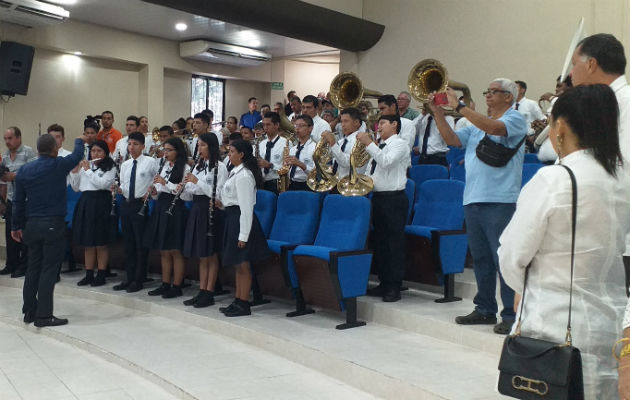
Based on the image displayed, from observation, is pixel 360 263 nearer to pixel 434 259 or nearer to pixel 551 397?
pixel 434 259

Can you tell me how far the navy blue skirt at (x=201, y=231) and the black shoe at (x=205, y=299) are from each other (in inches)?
12.8

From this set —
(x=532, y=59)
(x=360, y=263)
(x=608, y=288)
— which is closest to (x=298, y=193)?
(x=360, y=263)

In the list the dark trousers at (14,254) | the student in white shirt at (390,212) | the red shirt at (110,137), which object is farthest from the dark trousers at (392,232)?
the red shirt at (110,137)

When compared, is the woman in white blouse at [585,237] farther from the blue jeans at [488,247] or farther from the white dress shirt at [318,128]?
the white dress shirt at [318,128]

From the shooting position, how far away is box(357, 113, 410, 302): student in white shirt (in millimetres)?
4863

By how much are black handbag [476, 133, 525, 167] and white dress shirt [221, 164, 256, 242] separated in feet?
6.22

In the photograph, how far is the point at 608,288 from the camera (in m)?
1.80

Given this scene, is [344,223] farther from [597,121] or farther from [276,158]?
[597,121]

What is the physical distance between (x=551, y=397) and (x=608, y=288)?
0.34m

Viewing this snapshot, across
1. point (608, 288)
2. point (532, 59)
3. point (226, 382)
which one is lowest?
point (226, 382)

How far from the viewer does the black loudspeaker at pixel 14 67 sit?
8.80 meters

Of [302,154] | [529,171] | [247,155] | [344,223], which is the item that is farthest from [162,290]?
[529,171]

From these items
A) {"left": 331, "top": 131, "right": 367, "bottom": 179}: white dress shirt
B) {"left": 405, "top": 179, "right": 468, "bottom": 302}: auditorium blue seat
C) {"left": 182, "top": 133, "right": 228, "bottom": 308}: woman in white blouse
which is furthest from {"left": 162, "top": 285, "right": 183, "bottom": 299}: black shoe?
{"left": 405, "top": 179, "right": 468, "bottom": 302}: auditorium blue seat

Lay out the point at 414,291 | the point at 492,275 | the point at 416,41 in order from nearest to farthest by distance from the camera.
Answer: the point at 492,275 → the point at 414,291 → the point at 416,41
